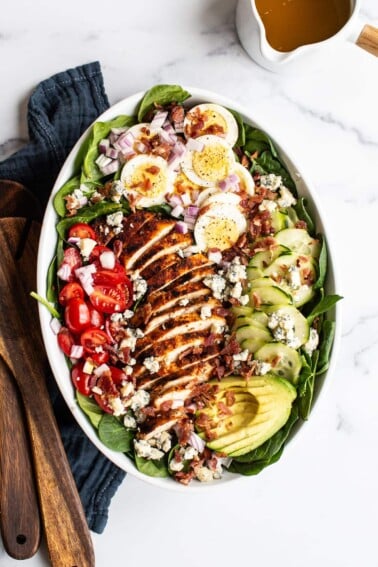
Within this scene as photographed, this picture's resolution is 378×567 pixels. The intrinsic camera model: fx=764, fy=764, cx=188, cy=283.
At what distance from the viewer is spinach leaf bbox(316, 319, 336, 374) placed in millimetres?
3451

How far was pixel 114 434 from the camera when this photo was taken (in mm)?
3400

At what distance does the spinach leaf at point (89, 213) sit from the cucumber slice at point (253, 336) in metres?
0.79

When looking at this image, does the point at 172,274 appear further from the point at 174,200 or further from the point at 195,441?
the point at 195,441

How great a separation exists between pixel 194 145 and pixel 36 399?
1.40 metres

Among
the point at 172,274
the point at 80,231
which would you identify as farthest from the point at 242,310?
the point at 80,231

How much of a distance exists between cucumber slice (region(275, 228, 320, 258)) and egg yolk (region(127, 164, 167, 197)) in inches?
23.4

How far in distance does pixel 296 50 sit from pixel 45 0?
133 cm

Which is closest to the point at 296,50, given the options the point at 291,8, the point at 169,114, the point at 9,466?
the point at 291,8

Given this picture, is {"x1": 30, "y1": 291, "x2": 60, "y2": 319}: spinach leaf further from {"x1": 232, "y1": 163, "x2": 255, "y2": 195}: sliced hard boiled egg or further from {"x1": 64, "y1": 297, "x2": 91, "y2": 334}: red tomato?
{"x1": 232, "y1": 163, "x2": 255, "y2": 195}: sliced hard boiled egg

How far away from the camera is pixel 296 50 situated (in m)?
3.49

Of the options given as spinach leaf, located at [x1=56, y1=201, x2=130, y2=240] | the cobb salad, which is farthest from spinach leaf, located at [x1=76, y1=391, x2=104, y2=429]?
spinach leaf, located at [x1=56, y1=201, x2=130, y2=240]

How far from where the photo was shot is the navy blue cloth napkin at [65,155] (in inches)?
148

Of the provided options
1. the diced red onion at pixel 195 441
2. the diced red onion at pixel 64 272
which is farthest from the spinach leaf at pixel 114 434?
the diced red onion at pixel 64 272

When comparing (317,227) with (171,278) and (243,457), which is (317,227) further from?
(243,457)
